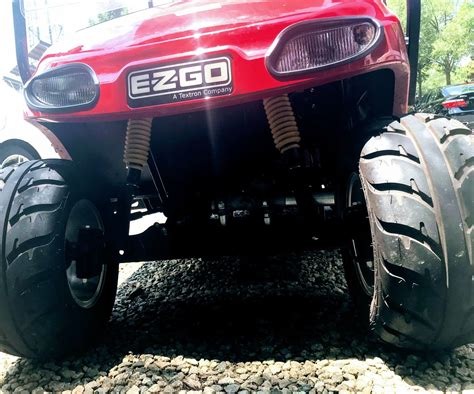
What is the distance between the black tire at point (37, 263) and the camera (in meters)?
1.79

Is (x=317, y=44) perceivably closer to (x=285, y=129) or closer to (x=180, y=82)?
(x=285, y=129)

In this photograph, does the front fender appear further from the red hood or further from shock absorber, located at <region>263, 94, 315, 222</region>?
shock absorber, located at <region>263, 94, 315, 222</region>

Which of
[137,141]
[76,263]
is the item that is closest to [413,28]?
[137,141]

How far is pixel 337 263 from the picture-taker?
3309 millimetres

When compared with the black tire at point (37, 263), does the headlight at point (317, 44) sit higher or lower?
higher

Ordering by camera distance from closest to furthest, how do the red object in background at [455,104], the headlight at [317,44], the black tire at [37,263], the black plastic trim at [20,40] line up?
the headlight at [317,44] < the black tire at [37,263] < the black plastic trim at [20,40] < the red object in background at [455,104]

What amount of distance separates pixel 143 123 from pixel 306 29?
0.85 meters

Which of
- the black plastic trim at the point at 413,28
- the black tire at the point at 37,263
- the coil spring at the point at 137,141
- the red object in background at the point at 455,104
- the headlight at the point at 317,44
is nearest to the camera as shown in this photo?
the headlight at the point at 317,44

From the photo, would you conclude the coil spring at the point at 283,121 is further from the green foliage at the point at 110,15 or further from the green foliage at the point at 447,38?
the green foliage at the point at 447,38

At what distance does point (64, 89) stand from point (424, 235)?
162 centimetres

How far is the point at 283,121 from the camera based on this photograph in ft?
6.44

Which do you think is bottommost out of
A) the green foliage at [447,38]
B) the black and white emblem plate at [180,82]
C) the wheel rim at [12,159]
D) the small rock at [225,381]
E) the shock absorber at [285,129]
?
the green foliage at [447,38]

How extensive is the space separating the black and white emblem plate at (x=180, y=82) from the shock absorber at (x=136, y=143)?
0.74 feet

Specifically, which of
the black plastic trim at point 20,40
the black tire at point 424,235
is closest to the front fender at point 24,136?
the black plastic trim at point 20,40
